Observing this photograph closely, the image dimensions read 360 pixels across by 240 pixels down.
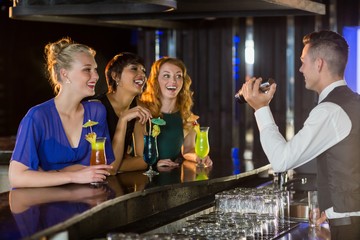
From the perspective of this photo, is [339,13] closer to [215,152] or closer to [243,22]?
[243,22]

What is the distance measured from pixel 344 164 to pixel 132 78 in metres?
1.75

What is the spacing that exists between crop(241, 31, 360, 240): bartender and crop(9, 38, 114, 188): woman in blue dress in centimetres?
85

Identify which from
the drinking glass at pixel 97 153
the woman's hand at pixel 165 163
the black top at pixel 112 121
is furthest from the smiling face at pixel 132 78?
the drinking glass at pixel 97 153

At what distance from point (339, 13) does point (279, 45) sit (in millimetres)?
798

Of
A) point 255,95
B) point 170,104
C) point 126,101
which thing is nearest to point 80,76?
point 126,101

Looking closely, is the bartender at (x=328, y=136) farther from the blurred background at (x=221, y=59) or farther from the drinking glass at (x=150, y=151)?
the blurred background at (x=221, y=59)

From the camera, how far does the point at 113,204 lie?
2.98 meters

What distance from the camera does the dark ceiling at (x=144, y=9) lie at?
13.8ft

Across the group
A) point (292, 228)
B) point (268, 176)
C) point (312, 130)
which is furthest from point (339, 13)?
point (312, 130)

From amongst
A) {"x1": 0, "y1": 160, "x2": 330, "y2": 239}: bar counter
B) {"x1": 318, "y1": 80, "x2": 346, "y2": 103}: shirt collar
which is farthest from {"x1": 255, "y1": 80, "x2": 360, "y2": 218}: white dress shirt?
{"x1": 0, "y1": 160, "x2": 330, "y2": 239}: bar counter

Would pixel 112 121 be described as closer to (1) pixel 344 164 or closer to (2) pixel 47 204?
(2) pixel 47 204

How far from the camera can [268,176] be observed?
4.89 metres

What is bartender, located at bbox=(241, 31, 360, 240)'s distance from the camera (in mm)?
2934

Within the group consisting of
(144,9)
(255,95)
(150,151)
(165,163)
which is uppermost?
(144,9)
